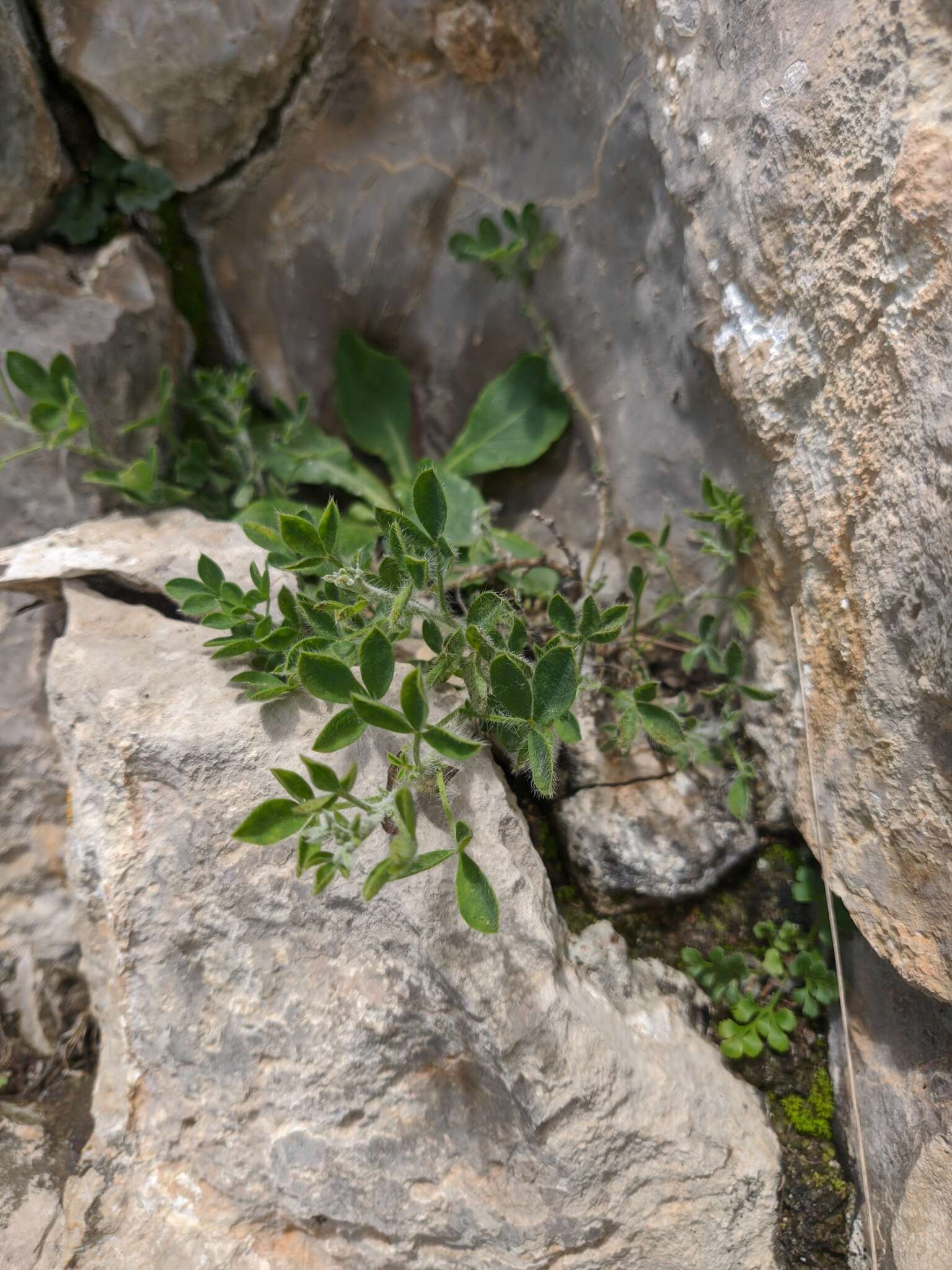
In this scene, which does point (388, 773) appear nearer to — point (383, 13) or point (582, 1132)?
point (582, 1132)

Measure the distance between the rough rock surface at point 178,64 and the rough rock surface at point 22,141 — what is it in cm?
10

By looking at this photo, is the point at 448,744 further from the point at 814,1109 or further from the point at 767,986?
the point at 814,1109

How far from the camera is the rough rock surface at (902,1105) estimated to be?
148 centimetres

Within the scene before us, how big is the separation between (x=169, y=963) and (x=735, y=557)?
142 centimetres

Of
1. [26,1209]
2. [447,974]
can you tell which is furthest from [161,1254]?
[447,974]

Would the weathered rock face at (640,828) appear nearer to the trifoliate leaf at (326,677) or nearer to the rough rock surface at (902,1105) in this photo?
the rough rock surface at (902,1105)

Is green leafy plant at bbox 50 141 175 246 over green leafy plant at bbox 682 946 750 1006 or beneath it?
over

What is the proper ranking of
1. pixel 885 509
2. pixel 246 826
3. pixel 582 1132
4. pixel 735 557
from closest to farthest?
pixel 246 826 → pixel 885 509 → pixel 582 1132 → pixel 735 557

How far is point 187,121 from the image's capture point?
2.34 meters

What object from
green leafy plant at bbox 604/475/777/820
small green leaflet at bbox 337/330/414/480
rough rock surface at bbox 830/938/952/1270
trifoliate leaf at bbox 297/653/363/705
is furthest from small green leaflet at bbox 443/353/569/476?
rough rock surface at bbox 830/938/952/1270

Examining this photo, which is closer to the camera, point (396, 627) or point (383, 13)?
point (396, 627)

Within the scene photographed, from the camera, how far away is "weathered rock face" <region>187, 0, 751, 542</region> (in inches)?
79.1

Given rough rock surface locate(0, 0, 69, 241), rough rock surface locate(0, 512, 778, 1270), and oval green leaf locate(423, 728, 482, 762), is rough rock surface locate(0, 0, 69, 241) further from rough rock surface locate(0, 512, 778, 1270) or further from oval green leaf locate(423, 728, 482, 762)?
oval green leaf locate(423, 728, 482, 762)

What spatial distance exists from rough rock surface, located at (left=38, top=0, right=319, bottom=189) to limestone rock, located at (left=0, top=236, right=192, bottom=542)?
30 cm
